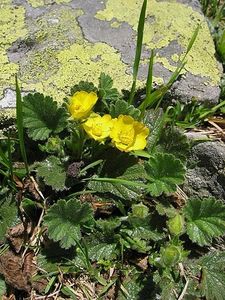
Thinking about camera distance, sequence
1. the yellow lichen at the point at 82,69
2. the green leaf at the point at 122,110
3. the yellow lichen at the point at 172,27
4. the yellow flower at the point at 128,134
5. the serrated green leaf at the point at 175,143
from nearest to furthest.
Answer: the yellow flower at the point at 128,134 < the green leaf at the point at 122,110 < the serrated green leaf at the point at 175,143 < the yellow lichen at the point at 82,69 < the yellow lichen at the point at 172,27

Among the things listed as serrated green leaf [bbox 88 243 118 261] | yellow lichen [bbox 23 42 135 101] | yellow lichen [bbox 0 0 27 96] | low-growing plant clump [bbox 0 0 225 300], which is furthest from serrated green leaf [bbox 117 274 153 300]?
yellow lichen [bbox 0 0 27 96]

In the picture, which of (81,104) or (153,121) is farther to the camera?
(153,121)

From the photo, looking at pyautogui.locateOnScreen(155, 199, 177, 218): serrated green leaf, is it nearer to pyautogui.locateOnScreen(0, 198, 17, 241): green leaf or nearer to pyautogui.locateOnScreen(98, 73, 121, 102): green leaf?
pyautogui.locateOnScreen(98, 73, 121, 102): green leaf

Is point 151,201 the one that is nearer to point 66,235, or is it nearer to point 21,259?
point 66,235

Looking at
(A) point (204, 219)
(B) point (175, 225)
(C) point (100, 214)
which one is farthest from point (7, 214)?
(A) point (204, 219)

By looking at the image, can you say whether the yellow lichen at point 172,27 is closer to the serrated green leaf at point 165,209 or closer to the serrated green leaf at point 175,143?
the serrated green leaf at point 175,143

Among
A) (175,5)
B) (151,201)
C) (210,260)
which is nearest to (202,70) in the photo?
(175,5)

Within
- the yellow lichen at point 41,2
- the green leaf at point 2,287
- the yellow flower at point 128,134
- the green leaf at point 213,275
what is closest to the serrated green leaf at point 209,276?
the green leaf at point 213,275

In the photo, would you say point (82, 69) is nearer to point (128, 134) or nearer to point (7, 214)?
point (128, 134)
